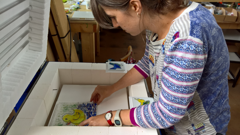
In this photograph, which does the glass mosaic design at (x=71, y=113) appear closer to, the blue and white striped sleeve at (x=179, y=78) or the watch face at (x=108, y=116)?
the watch face at (x=108, y=116)

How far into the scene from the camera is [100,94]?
85 centimetres

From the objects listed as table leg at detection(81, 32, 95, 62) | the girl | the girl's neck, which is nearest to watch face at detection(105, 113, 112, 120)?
the girl

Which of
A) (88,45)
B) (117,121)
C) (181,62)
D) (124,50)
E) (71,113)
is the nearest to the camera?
(181,62)

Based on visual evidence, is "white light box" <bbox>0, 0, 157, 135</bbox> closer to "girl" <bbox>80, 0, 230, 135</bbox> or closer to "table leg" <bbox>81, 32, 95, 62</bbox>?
"girl" <bbox>80, 0, 230, 135</bbox>

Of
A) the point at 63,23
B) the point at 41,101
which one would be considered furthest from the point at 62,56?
the point at 41,101

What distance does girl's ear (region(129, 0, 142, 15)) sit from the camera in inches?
19.9

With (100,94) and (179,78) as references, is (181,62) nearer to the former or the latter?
(179,78)

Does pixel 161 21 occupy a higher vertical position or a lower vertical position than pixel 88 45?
higher

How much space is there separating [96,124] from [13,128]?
0.28 metres

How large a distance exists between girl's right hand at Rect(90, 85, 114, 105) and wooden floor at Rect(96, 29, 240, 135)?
145 cm


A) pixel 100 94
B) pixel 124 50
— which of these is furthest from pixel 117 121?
pixel 124 50

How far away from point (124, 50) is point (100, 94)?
220cm

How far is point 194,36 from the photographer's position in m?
0.46

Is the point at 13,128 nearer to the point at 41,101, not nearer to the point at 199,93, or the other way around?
the point at 41,101
